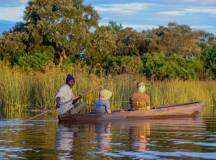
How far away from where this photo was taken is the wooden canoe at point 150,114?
16.4m

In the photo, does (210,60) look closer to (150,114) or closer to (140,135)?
(150,114)

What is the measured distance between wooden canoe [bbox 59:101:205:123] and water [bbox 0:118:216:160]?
1.04 ft

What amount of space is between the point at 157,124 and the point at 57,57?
27.9 metres

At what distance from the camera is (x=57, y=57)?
43812mm

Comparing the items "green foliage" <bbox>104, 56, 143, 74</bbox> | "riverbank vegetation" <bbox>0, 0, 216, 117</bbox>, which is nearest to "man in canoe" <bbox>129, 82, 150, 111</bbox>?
"riverbank vegetation" <bbox>0, 0, 216, 117</bbox>

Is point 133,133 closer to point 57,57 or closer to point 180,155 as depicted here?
point 180,155

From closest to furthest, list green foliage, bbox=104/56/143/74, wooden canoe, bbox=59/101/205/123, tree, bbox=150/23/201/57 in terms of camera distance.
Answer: wooden canoe, bbox=59/101/205/123
green foliage, bbox=104/56/143/74
tree, bbox=150/23/201/57

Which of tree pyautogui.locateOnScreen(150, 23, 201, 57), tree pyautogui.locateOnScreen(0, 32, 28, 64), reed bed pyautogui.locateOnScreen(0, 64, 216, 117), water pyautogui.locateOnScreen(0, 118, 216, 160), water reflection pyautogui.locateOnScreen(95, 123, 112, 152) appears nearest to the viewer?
water pyautogui.locateOnScreen(0, 118, 216, 160)

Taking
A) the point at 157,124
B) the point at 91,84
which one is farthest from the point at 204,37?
the point at 157,124

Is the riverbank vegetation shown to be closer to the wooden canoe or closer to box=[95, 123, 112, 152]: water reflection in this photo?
the wooden canoe

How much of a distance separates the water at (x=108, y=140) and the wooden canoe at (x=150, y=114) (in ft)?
1.04

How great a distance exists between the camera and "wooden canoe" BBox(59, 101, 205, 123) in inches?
646

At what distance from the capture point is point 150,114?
1789 cm

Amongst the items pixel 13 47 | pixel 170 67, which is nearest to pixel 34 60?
pixel 13 47
